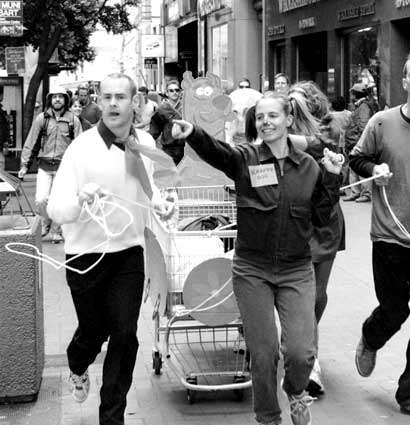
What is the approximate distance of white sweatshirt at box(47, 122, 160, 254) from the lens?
16.4 ft

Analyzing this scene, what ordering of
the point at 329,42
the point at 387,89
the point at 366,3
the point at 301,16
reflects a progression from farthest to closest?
the point at 301,16
the point at 329,42
the point at 366,3
the point at 387,89

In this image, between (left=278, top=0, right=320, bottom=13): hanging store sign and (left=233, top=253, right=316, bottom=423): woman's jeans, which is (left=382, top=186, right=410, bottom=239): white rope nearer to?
(left=233, top=253, right=316, bottom=423): woman's jeans

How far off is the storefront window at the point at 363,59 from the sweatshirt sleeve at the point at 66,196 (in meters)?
16.1

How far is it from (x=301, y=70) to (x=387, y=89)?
306 inches

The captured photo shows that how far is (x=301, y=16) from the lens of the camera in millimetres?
26703

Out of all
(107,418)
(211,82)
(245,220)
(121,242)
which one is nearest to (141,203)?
(121,242)

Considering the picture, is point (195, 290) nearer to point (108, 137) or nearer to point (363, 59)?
point (108, 137)

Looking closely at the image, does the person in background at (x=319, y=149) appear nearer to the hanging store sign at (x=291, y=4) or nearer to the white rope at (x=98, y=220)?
the white rope at (x=98, y=220)

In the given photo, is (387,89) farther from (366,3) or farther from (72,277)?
(72,277)

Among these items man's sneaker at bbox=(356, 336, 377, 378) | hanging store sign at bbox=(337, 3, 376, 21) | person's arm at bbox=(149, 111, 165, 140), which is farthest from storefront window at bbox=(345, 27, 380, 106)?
man's sneaker at bbox=(356, 336, 377, 378)

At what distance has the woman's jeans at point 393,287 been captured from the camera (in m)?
5.58

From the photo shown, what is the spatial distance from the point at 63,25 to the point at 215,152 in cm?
1952

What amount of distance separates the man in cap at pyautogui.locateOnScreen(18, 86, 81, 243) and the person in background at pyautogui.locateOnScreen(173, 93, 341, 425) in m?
6.96

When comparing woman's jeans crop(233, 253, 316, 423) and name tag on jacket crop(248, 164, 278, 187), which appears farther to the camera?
name tag on jacket crop(248, 164, 278, 187)
